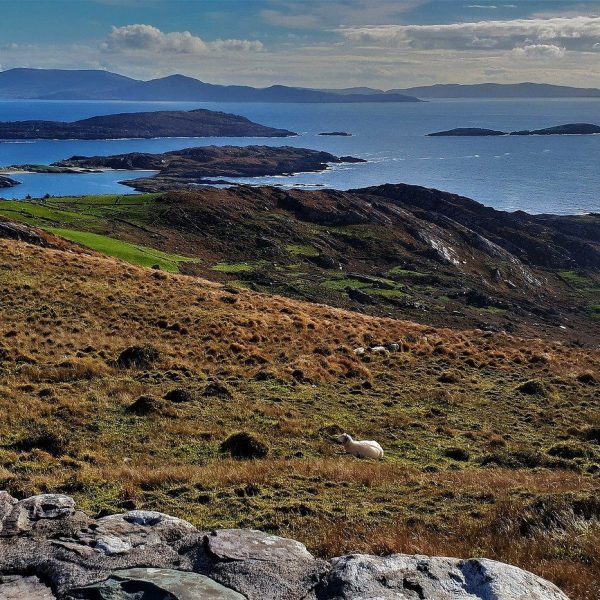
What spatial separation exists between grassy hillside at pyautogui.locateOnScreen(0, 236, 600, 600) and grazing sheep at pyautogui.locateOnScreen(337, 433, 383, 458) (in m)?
0.35

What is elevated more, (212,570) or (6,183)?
(6,183)

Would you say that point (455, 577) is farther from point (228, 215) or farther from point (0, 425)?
point (228, 215)

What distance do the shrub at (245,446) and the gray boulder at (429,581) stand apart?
7.69m

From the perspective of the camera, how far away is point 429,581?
6.27 meters

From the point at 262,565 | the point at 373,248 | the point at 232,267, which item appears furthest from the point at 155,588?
the point at 373,248

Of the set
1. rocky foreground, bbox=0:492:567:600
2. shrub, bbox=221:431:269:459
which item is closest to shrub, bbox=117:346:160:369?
shrub, bbox=221:431:269:459

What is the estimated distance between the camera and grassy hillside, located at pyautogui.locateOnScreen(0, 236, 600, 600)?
9.24 metres

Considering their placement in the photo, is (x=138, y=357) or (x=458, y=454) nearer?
(x=458, y=454)

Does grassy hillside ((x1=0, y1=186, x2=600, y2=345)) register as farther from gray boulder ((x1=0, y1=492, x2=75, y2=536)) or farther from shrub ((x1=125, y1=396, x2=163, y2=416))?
gray boulder ((x1=0, y1=492, x2=75, y2=536))

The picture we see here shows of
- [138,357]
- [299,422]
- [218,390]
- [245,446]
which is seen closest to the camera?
[245,446]

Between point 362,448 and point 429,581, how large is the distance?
29.8 ft

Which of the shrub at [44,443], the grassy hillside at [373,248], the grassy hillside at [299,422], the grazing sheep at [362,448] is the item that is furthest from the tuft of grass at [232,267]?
the shrub at [44,443]

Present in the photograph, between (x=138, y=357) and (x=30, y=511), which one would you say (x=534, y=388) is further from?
(x=30, y=511)

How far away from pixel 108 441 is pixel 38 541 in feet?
24.0
